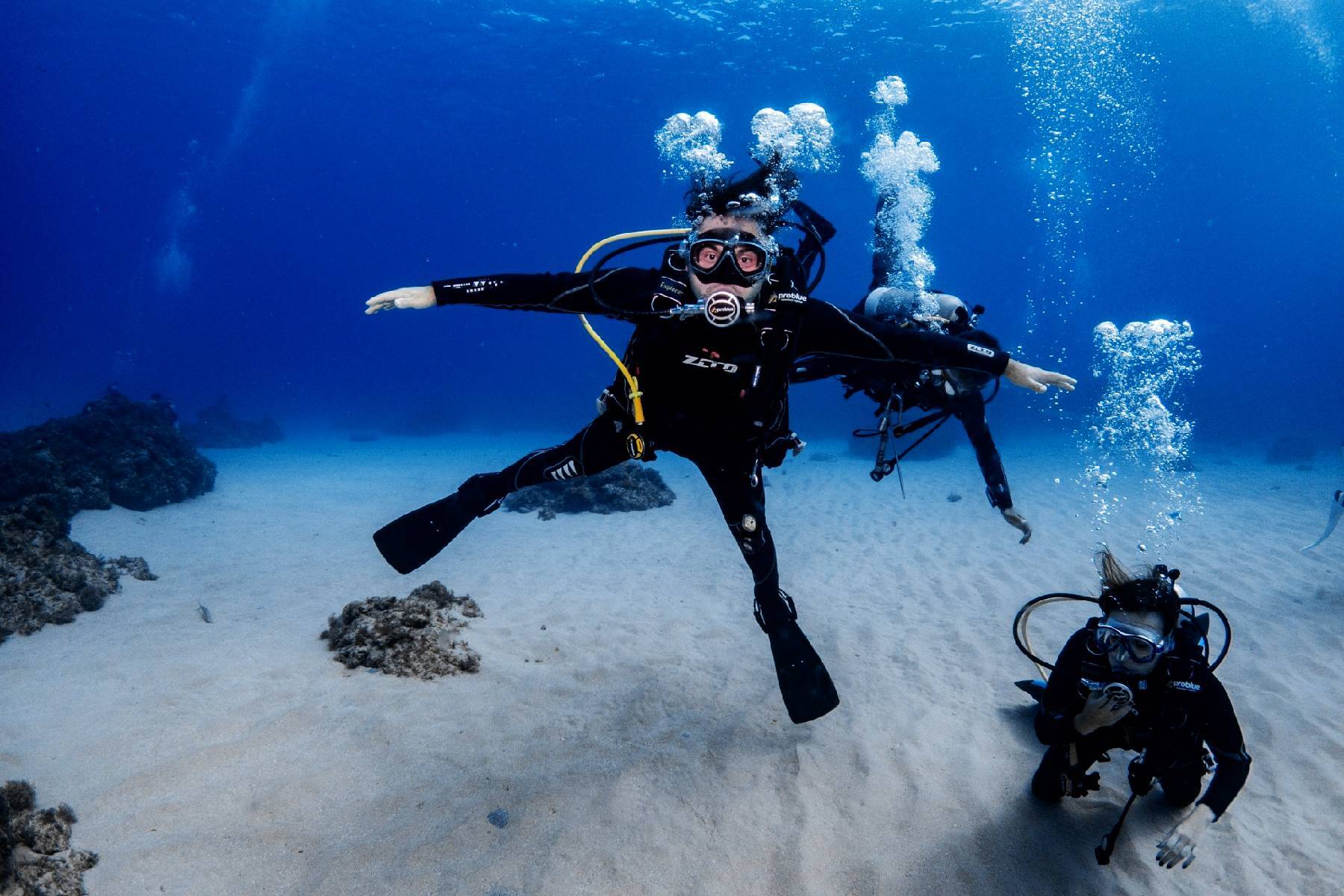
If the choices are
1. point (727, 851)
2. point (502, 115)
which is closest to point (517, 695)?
point (727, 851)

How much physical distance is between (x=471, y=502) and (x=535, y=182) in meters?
69.0

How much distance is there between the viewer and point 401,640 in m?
4.97

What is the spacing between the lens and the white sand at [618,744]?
9.82ft

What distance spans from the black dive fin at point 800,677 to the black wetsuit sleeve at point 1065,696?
1258 mm

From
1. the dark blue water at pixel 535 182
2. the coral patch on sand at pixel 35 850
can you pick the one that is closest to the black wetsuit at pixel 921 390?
the coral patch on sand at pixel 35 850

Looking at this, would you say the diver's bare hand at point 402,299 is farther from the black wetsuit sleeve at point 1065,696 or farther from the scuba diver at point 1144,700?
the black wetsuit sleeve at point 1065,696


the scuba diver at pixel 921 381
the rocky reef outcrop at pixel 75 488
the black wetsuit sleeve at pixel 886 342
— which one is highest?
the black wetsuit sleeve at pixel 886 342

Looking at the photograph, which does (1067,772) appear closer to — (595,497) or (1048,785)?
(1048,785)

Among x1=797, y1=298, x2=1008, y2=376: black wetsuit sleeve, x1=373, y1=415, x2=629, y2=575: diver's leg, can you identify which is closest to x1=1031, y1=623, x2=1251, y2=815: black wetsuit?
x1=797, y1=298, x2=1008, y2=376: black wetsuit sleeve

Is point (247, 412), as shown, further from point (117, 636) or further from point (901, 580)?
point (901, 580)

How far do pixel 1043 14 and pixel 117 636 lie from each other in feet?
143

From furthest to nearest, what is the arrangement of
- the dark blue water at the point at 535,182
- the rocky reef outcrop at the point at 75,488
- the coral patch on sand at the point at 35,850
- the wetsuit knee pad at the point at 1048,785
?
the dark blue water at the point at 535,182, the rocky reef outcrop at the point at 75,488, the wetsuit knee pad at the point at 1048,785, the coral patch on sand at the point at 35,850

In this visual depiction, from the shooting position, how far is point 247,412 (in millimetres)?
42781

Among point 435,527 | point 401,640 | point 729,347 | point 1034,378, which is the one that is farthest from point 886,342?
point 401,640
